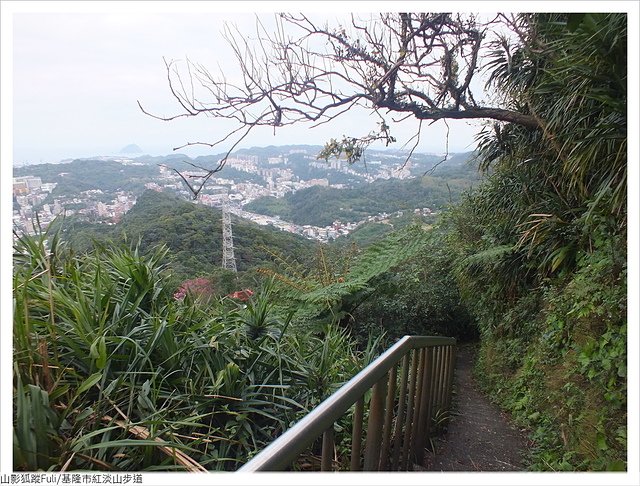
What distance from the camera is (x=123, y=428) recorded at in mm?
1958

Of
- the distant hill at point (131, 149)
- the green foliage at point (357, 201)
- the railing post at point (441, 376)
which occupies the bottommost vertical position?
the railing post at point (441, 376)

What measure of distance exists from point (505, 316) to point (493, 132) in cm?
246

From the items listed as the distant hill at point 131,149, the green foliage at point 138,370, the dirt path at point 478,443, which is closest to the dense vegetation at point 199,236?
the distant hill at point 131,149

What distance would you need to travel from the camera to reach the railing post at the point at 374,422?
1.56 metres

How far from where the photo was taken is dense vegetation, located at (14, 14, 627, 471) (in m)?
1.97

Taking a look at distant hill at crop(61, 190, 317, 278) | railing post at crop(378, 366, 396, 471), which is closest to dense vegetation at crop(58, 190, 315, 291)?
distant hill at crop(61, 190, 317, 278)

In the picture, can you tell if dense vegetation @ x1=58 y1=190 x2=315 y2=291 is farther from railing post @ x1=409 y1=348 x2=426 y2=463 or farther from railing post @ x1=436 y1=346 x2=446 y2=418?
railing post @ x1=409 y1=348 x2=426 y2=463

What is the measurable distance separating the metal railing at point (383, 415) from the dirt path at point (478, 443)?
0.52 feet

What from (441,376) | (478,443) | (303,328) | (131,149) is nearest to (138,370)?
(441,376)

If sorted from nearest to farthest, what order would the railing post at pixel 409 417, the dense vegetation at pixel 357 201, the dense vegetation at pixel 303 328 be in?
the dense vegetation at pixel 303 328 → the railing post at pixel 409 417 → the dense vegetation at pixel 357 201

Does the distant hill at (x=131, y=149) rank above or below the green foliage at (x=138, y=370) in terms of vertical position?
above

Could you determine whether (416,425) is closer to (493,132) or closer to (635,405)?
(635,405)

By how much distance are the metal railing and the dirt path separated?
16 centimetres

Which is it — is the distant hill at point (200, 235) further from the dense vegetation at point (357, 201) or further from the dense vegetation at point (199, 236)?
the dense vegetation at point (357, 201)
